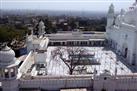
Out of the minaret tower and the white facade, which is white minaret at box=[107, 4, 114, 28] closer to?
the white facade

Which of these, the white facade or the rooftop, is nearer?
the rooftop

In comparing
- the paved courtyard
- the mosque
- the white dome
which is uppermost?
the white dome

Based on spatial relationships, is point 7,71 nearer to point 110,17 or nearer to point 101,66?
A: point 101,66

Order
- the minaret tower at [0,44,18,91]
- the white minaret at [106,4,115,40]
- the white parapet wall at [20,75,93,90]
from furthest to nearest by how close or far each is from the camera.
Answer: the white minaret at [106,4,115,40]
the white parapet wall at [20,75,93,90]
the minaret tower at [0,44,18,91]

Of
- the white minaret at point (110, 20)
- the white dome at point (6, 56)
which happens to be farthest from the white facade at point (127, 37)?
the white dome at point (6, 56)

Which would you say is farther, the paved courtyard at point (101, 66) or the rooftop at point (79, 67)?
the paved courtyard at point (101, 66)

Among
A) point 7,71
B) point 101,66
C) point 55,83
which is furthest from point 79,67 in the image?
point 7,71

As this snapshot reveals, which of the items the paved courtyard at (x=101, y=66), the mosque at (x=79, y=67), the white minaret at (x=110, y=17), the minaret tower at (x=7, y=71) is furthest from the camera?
the white minaret at (x=110, y=17)

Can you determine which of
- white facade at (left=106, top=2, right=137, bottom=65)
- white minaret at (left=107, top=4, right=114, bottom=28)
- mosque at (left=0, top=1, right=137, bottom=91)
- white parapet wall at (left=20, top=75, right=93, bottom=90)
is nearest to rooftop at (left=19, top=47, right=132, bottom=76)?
mosque at (left=0, top=1, right=137, bottom=91)

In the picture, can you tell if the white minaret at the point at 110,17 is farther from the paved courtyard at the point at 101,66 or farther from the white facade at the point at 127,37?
the paved courtyard at the point at 101,66

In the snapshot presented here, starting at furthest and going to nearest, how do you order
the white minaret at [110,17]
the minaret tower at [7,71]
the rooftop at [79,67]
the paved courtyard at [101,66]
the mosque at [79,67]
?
1. the white minaret at [110,17]
2. the paved courtyard at [101,66]
3. the rooftop at [79,67]
4. the mosque at [79,67]
5. the minaret tower at [7,71]
